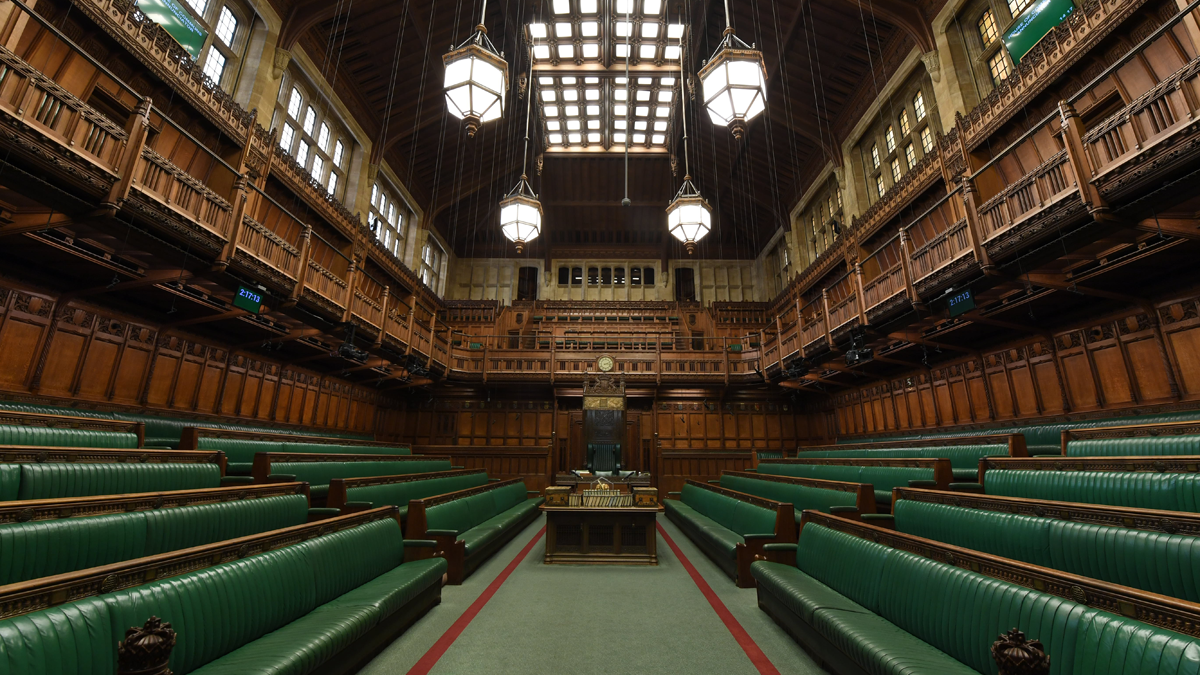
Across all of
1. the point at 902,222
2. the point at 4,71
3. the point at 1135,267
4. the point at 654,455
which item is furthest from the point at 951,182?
the point at 4,71

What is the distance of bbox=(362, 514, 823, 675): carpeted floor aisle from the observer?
291cm

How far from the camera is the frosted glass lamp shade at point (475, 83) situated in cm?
577

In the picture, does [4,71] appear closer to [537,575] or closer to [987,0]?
[537,575]

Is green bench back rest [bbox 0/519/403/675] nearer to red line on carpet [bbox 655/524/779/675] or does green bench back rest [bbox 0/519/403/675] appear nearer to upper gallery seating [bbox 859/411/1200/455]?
red line on carpet [bbox 655/524/779/675]

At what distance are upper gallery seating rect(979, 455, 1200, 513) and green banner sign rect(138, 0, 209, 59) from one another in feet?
42.9

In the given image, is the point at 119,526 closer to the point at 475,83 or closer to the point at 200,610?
the point at 200,610

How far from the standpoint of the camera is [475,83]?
226 inches

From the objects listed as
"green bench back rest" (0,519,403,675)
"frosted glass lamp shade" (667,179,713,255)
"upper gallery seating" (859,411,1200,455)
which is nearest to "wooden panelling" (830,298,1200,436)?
"upper gallery seating" (859,411,1200,455)

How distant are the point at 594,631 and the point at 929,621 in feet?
7.21

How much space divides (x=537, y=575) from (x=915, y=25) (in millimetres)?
13840

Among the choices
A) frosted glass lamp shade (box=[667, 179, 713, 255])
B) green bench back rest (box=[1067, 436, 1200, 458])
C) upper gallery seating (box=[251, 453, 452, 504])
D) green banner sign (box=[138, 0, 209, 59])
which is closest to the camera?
green bench back rest (box=[1067, 436, 1200, 458])

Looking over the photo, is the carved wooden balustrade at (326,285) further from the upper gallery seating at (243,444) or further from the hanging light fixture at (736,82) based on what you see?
the hanging light fixture at (736,82)

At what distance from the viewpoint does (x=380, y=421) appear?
46.1 ft

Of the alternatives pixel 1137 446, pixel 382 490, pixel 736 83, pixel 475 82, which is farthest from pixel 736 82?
pixel 382 490
